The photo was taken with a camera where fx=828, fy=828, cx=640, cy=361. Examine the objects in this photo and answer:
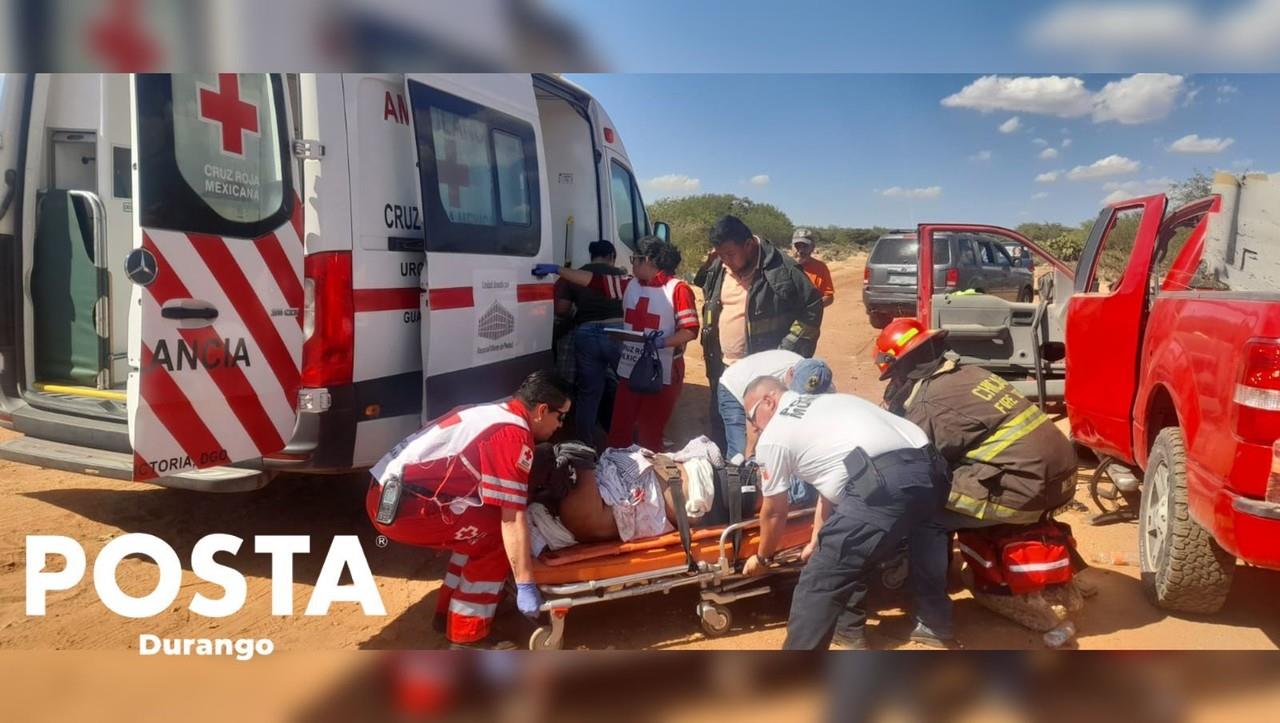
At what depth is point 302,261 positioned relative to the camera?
112 inches

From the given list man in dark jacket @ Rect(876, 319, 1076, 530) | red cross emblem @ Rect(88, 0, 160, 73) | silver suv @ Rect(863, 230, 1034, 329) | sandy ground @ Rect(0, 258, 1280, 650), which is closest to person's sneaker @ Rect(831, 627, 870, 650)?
sandy ground @ Rect(0, 258, 1280, 650)

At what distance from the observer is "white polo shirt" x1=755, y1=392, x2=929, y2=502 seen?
284 cm

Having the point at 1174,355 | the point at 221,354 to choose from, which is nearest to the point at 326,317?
the point at 221,354

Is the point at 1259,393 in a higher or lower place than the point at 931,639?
higher


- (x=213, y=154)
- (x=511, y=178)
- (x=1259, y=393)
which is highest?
(x=511, y=178)

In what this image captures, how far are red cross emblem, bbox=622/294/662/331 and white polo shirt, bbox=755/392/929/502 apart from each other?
81 centimetres

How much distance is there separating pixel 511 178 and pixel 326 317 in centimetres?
112

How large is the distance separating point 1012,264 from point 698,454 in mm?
1434

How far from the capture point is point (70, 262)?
380 cm

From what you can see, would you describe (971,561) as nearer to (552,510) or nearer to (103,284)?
(552,510)

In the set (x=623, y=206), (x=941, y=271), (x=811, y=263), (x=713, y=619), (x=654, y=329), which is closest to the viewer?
(x=811, y=263)

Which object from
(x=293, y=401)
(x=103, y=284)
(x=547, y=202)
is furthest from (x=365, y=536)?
(x=103, y=284)

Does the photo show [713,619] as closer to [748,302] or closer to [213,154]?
[748,302]

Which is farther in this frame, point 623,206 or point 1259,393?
point 623,206
